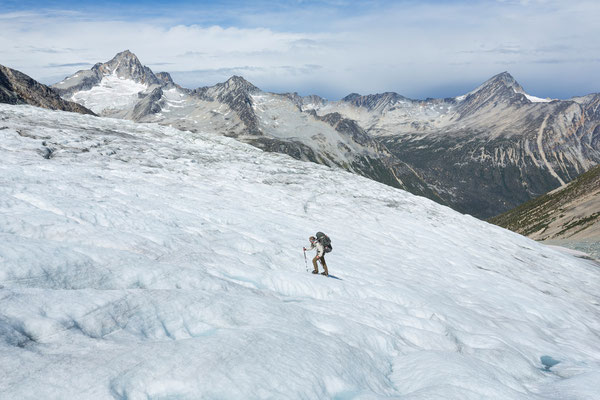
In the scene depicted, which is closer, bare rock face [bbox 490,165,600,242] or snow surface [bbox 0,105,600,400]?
snow surface [bbox 0,105,600,400]

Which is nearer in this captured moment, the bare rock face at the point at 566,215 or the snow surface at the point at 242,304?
the snow surface at the point at 242,304

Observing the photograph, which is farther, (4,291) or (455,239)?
(455,239)

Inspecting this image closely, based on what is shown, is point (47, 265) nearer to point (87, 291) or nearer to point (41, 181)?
point (87, 291)

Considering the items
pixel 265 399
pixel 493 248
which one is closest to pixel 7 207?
pixel 265 399

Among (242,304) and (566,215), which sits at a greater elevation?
(242,304)

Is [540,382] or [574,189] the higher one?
[540,382]

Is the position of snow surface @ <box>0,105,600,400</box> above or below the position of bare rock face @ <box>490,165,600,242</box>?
above

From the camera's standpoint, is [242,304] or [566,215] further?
[566,215]

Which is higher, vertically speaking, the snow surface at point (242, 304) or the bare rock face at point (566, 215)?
the snow surface at point (242, 304)
